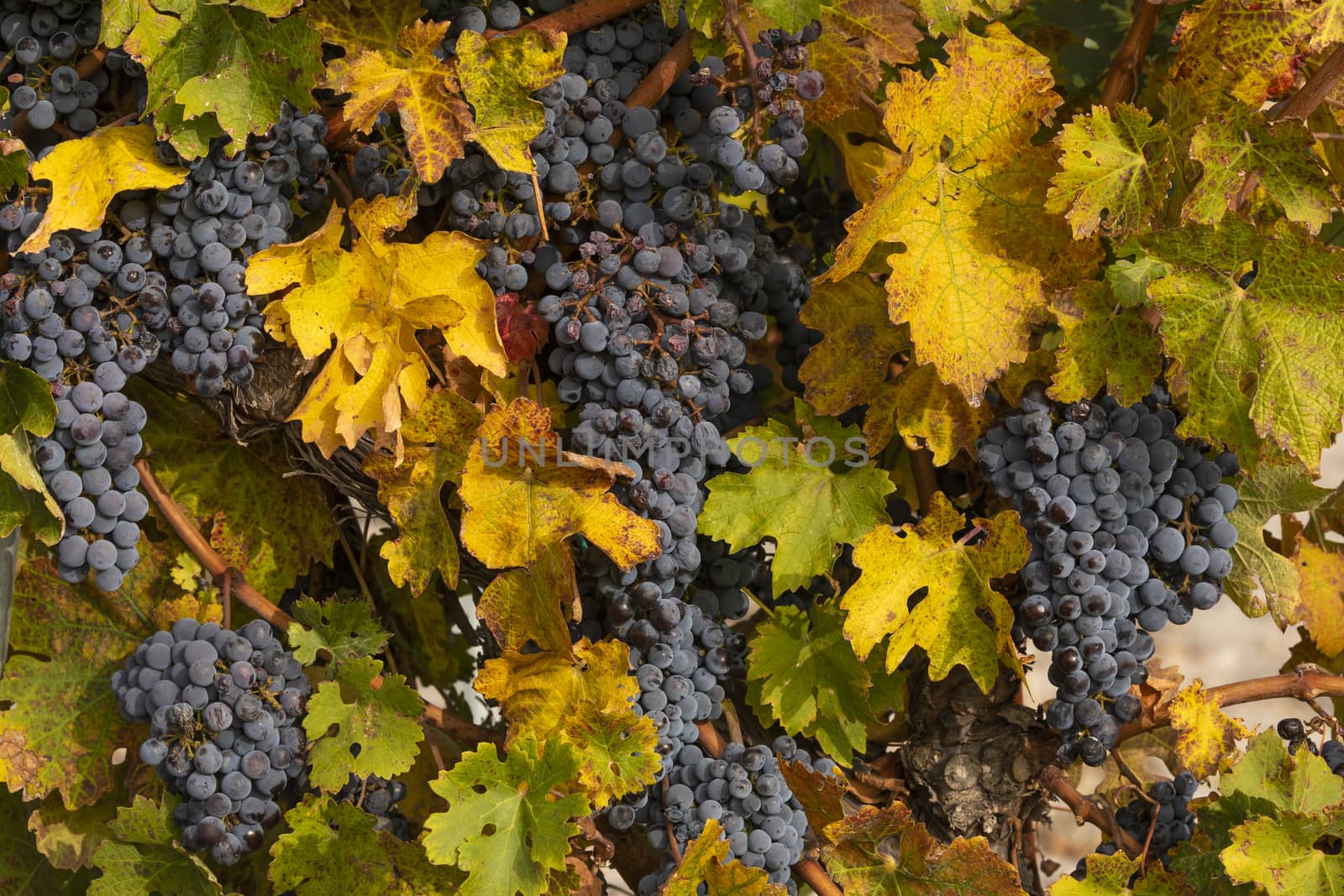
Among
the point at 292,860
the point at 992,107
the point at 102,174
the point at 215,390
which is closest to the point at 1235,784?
the point at 992,107

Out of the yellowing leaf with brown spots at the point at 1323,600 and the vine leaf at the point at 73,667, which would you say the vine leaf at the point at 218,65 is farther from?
the yellowing leaf with brown spots at the point at 1323,600

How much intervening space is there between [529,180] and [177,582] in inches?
21.1

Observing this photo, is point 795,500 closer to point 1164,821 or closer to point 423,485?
point 423,485

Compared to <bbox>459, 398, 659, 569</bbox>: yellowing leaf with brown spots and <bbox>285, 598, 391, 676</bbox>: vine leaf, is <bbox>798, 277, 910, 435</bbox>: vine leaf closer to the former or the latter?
<bbox>459, 398, 659, 569</bbox>: yellowing leaf with brown spots

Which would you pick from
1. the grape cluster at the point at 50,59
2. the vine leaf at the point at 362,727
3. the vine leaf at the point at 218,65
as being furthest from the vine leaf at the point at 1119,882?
the grape cluster at the point at 50,59

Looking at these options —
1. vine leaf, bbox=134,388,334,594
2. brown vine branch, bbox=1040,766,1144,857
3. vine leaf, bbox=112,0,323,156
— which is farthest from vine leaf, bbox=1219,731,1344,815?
vine leaf, bbox=112,0,323,156

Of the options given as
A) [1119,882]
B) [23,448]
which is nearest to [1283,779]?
[1119,882]

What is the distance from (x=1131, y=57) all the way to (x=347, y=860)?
40.7 inches

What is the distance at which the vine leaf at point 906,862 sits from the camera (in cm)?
110

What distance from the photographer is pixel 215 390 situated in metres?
1.07

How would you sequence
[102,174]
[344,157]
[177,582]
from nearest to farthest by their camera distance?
[102,174] < [344,157] < [177,582]

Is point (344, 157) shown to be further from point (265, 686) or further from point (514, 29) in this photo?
point (265, 686)

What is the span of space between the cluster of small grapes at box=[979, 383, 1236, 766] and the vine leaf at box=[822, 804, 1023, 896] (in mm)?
142

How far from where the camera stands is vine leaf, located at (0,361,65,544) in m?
1.01
